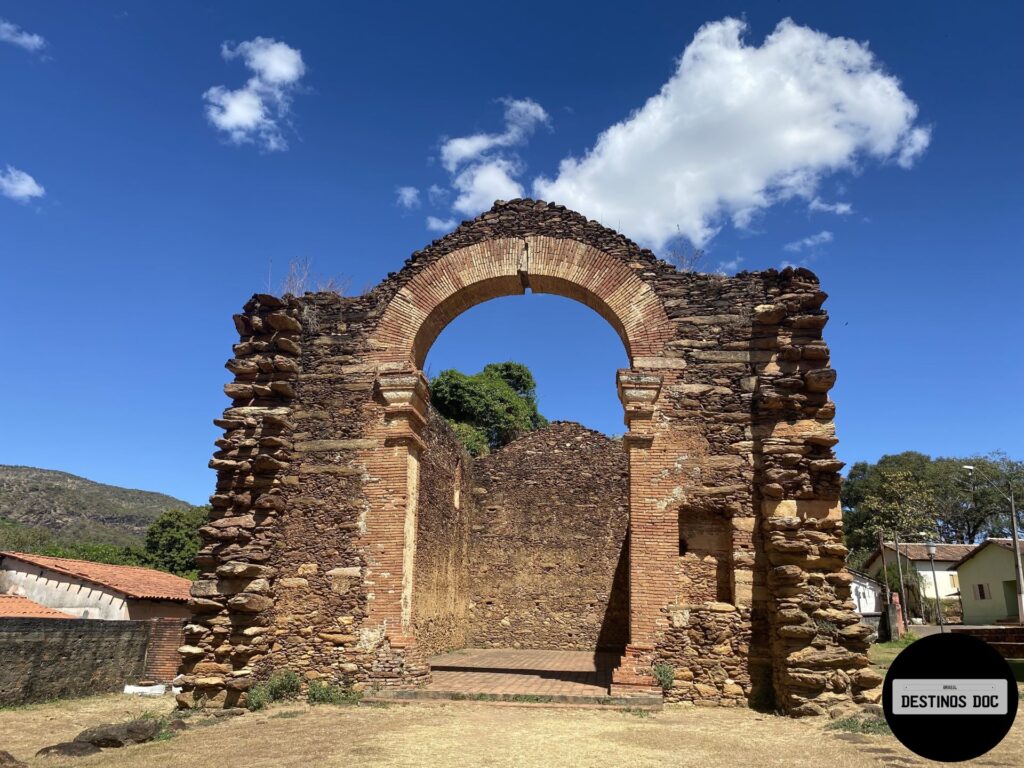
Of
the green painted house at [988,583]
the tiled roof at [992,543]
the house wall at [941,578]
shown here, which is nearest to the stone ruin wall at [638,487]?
the tiled roof at [992,543]

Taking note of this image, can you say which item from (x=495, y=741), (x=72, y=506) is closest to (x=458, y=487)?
(x=495, y=741)

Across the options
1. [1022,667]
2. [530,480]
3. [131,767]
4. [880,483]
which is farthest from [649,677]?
[880,483]

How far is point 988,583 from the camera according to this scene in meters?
34.7

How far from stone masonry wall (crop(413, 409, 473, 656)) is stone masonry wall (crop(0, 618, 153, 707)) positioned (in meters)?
5.88

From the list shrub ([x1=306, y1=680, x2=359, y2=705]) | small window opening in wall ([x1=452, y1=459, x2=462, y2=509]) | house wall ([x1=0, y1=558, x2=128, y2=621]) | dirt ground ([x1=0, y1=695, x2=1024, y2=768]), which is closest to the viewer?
dirt ground ([x1=0, y1=695, x2=1024, y2=768])

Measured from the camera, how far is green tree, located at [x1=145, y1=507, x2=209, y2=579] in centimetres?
3188

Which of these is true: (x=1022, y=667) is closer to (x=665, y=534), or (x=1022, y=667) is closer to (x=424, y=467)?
(x=665, y=534)

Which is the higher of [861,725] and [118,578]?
[118,578]

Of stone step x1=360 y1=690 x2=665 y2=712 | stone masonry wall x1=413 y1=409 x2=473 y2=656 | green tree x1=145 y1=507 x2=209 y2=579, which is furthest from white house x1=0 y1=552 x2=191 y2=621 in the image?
green tree x1=145 y1=507 x2=209 y2=579

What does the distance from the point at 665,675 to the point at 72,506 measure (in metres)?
57.1

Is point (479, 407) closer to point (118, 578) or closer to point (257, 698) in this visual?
point (118, 578)

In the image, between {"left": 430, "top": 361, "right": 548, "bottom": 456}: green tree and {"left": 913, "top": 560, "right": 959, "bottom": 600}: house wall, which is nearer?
{"left": 430, "top": 361, "right": 548, "bottom": 456}: green tree

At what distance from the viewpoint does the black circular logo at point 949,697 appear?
1659 mm

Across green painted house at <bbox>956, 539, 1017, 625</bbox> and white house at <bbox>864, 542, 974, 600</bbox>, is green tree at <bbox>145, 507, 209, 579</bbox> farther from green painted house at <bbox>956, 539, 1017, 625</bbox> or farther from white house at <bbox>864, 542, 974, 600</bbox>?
green painted house at <bbox>956, 539, 1017, 625</bbox>
